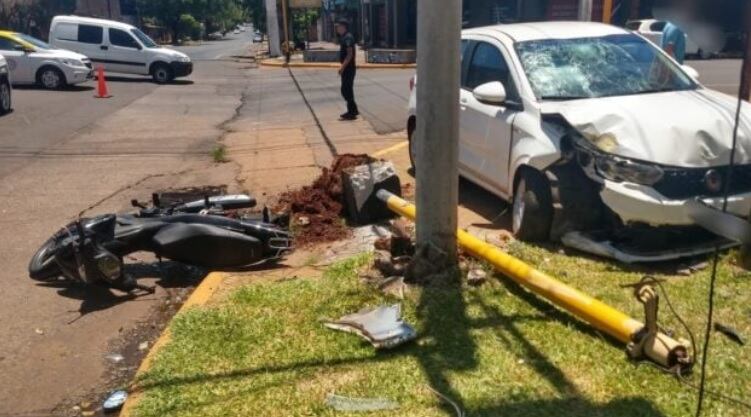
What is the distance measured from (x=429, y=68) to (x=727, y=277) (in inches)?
99.7

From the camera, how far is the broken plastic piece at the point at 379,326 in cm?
400

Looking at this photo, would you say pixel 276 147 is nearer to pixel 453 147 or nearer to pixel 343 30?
pixel 343 30

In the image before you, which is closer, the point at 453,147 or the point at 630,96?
the point at 453,147

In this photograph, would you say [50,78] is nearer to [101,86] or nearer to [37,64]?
[37,64]

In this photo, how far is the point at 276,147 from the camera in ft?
37.2

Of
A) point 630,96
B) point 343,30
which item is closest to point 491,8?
point 343,30

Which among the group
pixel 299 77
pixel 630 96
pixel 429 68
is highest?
pixel 429 68

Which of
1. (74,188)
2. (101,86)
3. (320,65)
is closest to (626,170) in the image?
(74,188)

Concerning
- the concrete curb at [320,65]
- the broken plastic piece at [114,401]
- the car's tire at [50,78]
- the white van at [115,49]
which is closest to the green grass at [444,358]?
the broken plastic piece at [114,401]

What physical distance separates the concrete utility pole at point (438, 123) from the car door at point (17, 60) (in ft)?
64.7

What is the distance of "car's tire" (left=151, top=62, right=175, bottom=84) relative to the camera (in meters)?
24.7

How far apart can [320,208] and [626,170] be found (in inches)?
125

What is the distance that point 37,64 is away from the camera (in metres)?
20.9

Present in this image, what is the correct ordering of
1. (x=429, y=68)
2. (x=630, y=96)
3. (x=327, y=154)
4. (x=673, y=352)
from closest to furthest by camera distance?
1. (x=673, y=352)
2. (x=429, y=68)
3. (x=630, y=96)
4. (x=327, y=154)
